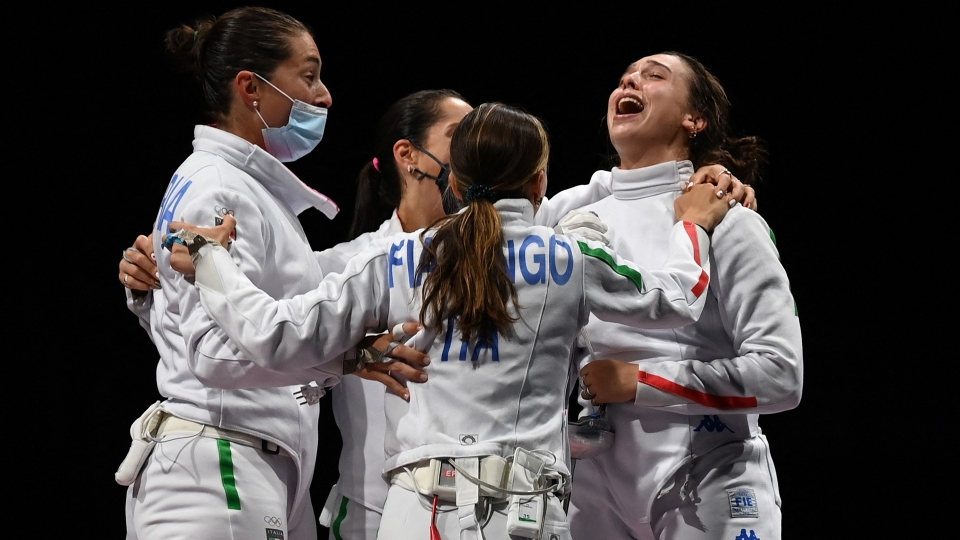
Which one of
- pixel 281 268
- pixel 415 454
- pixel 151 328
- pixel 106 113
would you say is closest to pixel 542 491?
pixel 415 454

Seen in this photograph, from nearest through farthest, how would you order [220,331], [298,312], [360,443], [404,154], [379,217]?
1. [298,312]
2. [220,331]
3. [360,443]
4. [404,154]
5. [379,217]

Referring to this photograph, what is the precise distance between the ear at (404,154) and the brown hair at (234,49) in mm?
642

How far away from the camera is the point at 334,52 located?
425cm

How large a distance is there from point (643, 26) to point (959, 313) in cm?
178

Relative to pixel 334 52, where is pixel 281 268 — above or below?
below

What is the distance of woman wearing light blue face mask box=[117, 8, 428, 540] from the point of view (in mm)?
2053

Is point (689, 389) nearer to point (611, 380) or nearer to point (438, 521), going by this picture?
point (611, 380)

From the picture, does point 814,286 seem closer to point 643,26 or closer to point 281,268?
point 643,26

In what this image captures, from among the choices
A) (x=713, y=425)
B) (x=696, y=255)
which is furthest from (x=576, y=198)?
Result: (x=713, y=425)

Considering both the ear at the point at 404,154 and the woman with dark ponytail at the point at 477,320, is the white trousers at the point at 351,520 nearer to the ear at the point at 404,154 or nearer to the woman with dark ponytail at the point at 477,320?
the woman with dark ponytail at the point at 477,320

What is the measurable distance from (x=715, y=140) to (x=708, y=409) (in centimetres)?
75

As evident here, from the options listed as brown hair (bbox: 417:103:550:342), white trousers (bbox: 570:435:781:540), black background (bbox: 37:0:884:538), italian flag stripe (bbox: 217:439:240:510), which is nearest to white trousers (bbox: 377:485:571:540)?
brown hair (bbox: 417:103:550:342)

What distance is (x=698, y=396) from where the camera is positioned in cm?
217

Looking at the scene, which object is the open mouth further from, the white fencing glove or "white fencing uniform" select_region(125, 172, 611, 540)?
the white fencing glove
